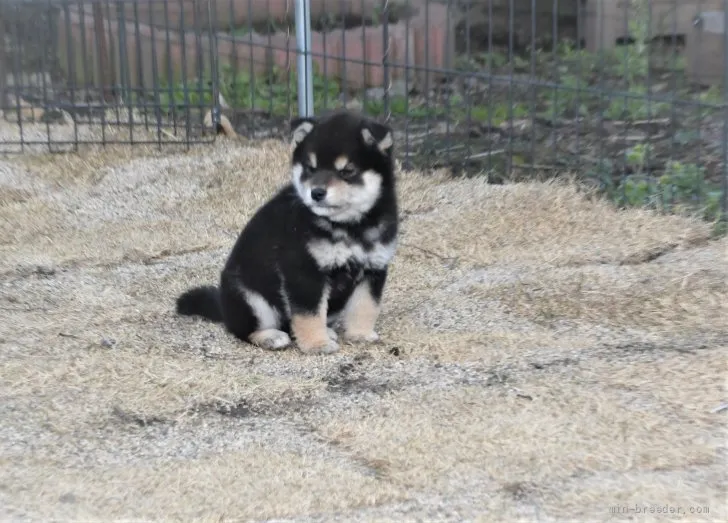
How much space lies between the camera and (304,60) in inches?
311

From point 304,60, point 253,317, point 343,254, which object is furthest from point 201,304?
point 304,60

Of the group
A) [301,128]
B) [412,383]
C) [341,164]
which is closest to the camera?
[412,383]

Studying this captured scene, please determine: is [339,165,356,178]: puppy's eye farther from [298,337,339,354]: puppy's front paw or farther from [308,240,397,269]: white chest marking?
[298,337,339,354]: puppy's front paw

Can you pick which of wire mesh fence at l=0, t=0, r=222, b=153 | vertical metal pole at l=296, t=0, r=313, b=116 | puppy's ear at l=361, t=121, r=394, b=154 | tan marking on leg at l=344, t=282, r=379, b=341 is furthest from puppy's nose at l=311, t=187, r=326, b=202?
wire mesh fence at l=0, t=0, r=222, b=153

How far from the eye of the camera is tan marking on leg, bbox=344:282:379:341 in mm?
4785

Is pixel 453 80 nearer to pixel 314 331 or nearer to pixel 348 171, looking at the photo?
pixel 348 171

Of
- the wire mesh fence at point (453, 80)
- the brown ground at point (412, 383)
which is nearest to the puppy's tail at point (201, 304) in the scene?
the brown ground at point (412, 383)

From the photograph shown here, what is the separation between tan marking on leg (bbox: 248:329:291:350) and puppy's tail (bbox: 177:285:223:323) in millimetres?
372

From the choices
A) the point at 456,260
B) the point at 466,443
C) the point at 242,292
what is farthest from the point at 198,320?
the point at 466,443

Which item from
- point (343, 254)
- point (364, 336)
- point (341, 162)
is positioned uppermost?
point (341, 162)

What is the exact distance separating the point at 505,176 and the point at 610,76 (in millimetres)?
1123

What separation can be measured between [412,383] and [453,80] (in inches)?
190

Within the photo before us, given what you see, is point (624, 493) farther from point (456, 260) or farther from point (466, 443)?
point (456, 260)

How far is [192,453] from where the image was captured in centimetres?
358
